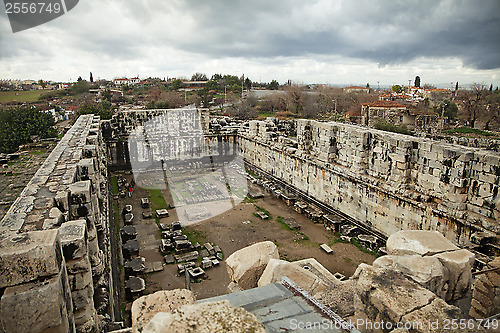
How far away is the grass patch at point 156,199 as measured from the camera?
1450 cm

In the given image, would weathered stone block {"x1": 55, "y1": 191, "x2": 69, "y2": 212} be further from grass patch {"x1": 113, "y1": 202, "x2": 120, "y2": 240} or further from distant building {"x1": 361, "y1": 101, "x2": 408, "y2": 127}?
distant building {"x1": 361, "y1": 101, "x2": 408, "y2": 127}

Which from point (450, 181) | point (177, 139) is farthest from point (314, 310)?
point (177, 139)

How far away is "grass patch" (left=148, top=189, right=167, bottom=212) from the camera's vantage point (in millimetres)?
14500

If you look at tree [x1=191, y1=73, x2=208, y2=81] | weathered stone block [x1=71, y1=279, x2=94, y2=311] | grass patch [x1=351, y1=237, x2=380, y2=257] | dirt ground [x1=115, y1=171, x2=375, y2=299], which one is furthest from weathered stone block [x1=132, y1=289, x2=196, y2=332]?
tree [x1=191, y1=73, x2=208, y2=81]

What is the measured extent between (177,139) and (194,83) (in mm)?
51879

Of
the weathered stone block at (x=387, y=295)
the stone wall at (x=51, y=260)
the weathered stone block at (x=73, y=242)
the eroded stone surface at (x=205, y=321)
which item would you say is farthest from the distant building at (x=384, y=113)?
the eroded stone surface at (x=205, y=321)

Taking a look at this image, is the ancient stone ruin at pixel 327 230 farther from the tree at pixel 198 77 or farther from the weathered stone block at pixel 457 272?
the tree at pixel 198 77

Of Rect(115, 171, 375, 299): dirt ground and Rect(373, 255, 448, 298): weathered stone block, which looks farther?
Rect(115, 171, 375, 299): dirt ground

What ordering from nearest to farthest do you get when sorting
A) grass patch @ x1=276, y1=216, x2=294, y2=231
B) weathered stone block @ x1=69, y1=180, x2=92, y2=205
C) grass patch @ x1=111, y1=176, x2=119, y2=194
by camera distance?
weathered stone block @ x1=69, y1=180, x2=92, y2=205 < grass patch @ x1=276, y1=216, x2=294, y2=231 < grass patch @ x1=111, y1=176, x2=119, y2=194

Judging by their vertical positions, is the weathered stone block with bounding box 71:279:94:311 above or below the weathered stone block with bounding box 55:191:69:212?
below

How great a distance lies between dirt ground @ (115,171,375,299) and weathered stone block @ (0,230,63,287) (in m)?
6.29

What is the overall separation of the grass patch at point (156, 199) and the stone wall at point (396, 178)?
6.26 meters

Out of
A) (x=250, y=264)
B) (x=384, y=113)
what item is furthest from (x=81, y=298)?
(x=384, y=113)

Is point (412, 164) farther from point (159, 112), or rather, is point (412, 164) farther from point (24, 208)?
point (159, 112)
